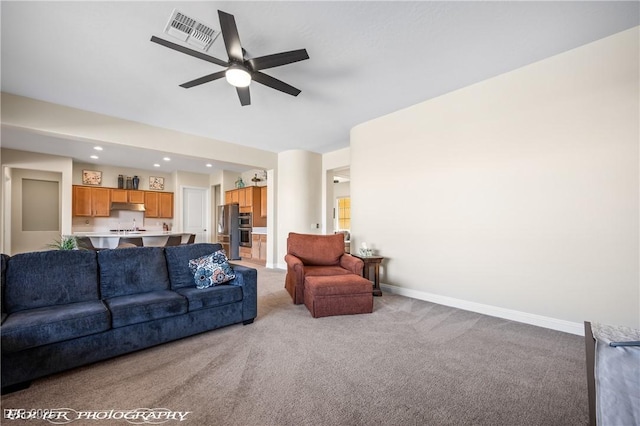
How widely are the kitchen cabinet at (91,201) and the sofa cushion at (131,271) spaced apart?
5.83 metres

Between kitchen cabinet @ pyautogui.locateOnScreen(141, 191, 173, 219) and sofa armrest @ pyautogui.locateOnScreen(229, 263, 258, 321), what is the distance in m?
6.43

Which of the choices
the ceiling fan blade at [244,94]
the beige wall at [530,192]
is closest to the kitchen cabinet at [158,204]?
the ceiling fan blade at [244,94]

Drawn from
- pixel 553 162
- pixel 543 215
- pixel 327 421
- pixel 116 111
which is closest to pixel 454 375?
pixel 327 421

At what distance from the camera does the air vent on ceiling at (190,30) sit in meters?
2.10

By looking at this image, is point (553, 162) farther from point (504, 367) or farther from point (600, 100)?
point (504, 367)

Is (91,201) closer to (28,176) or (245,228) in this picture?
(28,176)

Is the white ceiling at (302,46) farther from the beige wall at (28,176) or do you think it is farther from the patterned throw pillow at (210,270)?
the beige wall at (28,176)

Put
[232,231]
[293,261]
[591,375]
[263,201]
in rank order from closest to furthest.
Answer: [591,375], [293,261], [263,201], [232,231]

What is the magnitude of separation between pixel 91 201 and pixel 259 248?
182 inches

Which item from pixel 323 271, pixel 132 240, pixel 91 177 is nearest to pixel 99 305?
pixel 323 271

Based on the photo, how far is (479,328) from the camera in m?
2.69

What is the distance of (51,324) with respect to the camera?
5.98 feet

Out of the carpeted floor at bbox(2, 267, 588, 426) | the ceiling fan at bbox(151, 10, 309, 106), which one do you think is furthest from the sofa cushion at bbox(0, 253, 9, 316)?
the ceiling fan at bbox(151, 10, 309, 106)

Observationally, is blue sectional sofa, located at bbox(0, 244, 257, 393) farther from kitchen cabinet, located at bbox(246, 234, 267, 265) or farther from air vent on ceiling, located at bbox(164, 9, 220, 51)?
kitchen cabinet, located at bbox(246, 234, 267, 265)
